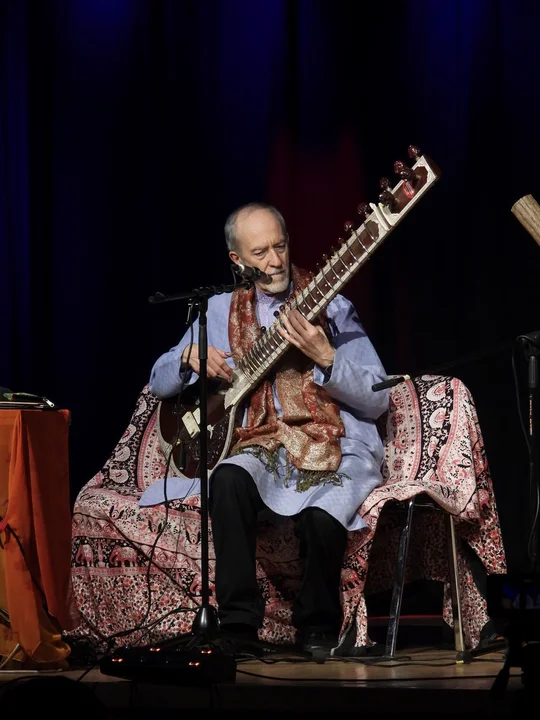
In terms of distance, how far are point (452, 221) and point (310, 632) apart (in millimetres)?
1870

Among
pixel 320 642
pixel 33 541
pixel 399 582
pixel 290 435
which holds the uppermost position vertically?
pixel 290 435

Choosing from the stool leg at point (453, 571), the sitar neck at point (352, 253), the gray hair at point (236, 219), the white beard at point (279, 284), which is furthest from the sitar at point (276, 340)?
the stool leg at point (453, 571)

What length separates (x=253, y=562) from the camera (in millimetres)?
3574

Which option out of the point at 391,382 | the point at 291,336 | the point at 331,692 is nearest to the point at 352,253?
the point at 291,336

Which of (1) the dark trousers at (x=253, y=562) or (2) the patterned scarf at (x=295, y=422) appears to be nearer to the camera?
(1) the dark trousers at (x=253, y=562)

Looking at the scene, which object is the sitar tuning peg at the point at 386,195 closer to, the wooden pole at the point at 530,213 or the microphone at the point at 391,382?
the wooden pole at the point at 530,213

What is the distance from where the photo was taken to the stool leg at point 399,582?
3.54m

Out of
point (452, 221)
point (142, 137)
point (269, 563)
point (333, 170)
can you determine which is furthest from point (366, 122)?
point (269, 563)

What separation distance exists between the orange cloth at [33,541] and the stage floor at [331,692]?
17cm

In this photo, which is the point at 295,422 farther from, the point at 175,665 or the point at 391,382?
the point at 175,665

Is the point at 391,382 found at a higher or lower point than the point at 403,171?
lower

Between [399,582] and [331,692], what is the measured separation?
3.26 ft

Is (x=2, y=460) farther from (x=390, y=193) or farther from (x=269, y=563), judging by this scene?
(x=390, y=193)

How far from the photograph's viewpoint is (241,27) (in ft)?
16.4
